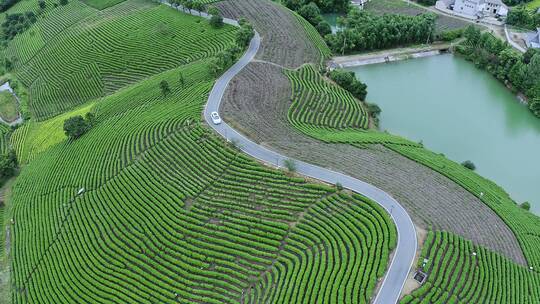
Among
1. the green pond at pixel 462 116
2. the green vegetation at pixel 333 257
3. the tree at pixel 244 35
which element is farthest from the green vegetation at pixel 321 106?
the green vegetation at pixel 333 257

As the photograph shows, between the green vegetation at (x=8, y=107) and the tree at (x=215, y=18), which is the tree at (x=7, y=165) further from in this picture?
the tree at (x=215, y=18)

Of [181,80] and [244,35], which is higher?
[244,35]

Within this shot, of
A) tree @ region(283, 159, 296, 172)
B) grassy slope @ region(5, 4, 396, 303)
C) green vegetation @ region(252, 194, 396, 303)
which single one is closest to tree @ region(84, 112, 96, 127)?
grassy slope @ region(5, 4, 396, 303)

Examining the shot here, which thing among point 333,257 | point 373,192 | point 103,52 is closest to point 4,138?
point 103,52

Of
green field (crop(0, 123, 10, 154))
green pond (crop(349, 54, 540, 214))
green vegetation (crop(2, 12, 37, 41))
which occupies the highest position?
green pond (crop(349, 54, 540, 214))

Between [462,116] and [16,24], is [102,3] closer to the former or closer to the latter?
[16,24]

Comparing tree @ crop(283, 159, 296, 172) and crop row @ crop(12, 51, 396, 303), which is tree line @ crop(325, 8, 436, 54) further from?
tree @ crop(283, 159, 296, 172)
